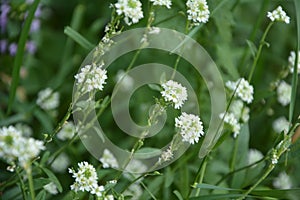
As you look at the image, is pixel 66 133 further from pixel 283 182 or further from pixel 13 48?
pixel 283 182

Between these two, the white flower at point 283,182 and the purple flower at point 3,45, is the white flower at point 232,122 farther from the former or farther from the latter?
the purple flower at point 3,45

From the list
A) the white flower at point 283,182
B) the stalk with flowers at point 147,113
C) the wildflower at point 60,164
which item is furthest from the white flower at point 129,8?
the white flower at point 283,182

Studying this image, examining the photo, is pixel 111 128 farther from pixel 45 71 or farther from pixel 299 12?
pixel 299 12

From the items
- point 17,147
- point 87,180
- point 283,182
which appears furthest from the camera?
point 283,182

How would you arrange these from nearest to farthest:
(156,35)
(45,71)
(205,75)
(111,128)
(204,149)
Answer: (204,149), (156,35), (205,75), (111,128), (45,71)

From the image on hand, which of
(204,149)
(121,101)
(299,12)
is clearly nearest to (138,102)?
(121,101)

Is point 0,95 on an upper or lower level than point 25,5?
lower

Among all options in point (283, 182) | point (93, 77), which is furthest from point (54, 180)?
point (283, 182)

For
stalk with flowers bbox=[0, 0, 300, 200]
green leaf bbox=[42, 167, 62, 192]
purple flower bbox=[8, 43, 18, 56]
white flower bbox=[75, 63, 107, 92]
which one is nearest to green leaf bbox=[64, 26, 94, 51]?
stalk with flowers bbox=[0, 0, 300, 200]
